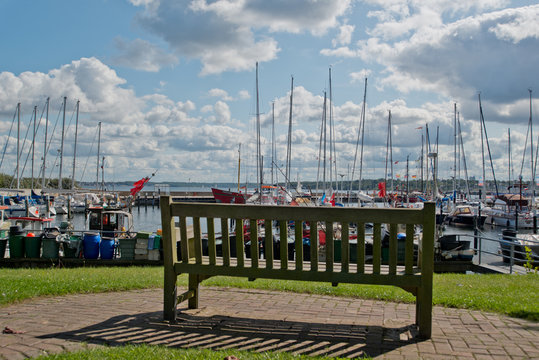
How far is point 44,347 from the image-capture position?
5.01 m

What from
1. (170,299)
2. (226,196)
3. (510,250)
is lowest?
(510,250)

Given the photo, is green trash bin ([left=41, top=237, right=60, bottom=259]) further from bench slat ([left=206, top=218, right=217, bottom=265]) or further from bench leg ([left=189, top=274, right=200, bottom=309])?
bench slat ([left=206, top=218, right=217, bottom=265])

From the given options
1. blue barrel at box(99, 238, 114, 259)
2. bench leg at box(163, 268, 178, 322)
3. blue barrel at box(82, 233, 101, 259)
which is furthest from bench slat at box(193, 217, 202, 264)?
blue barrel at box(82, 233, 101, 259)

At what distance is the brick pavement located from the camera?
500 cm

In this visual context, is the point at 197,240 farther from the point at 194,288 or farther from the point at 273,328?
the point at 273,328

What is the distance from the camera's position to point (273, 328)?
5.77m

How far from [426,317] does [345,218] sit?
141 cm

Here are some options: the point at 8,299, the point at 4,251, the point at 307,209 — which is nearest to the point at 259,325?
the point at 307,209

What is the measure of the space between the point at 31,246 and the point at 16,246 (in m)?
0.58

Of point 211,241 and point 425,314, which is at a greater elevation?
point 211,241

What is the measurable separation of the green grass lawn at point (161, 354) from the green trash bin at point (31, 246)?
15318 mm

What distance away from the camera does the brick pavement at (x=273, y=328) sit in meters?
5.00

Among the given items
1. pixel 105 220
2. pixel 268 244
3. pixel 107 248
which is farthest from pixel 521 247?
pixel 105 220

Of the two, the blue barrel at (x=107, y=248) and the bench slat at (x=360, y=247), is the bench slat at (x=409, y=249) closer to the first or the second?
the bench slat at (x=360, y=247)
